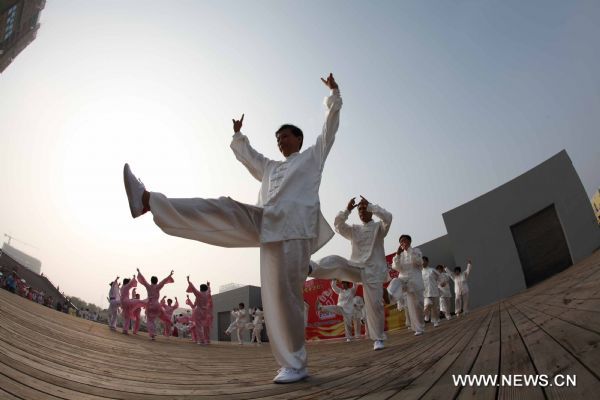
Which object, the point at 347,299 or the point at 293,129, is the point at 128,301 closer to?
the point at 347,299

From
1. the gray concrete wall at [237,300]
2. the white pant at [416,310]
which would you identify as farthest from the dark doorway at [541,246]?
the gray concrete wall at [237,300]

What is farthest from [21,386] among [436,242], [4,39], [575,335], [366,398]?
[4,39]

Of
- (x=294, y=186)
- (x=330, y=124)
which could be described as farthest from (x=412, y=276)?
(x=294, y=186)

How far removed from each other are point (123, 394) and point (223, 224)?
1.11 meters

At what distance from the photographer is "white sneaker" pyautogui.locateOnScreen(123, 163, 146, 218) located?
2.07 metres

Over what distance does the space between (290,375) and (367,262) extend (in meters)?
2.83

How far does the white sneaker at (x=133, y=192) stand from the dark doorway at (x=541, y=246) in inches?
601

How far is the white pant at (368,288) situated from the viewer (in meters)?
4.29

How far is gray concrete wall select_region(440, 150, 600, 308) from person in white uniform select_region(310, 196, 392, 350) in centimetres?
1134

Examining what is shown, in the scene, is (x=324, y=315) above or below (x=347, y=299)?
below

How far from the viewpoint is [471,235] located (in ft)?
48.5

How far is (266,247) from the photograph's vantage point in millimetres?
2475

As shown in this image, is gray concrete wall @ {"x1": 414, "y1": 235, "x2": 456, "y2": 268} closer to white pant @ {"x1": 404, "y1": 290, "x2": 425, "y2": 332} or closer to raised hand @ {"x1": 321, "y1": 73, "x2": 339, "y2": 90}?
white pant @ {"x1": 404, "y1": 290, "x2": 425, "y2": 332}

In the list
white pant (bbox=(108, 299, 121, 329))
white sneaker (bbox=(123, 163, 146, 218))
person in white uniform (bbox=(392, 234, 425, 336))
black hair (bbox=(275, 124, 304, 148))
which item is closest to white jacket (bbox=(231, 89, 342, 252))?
black hair (bbox=(275, 124, 304, 148))
